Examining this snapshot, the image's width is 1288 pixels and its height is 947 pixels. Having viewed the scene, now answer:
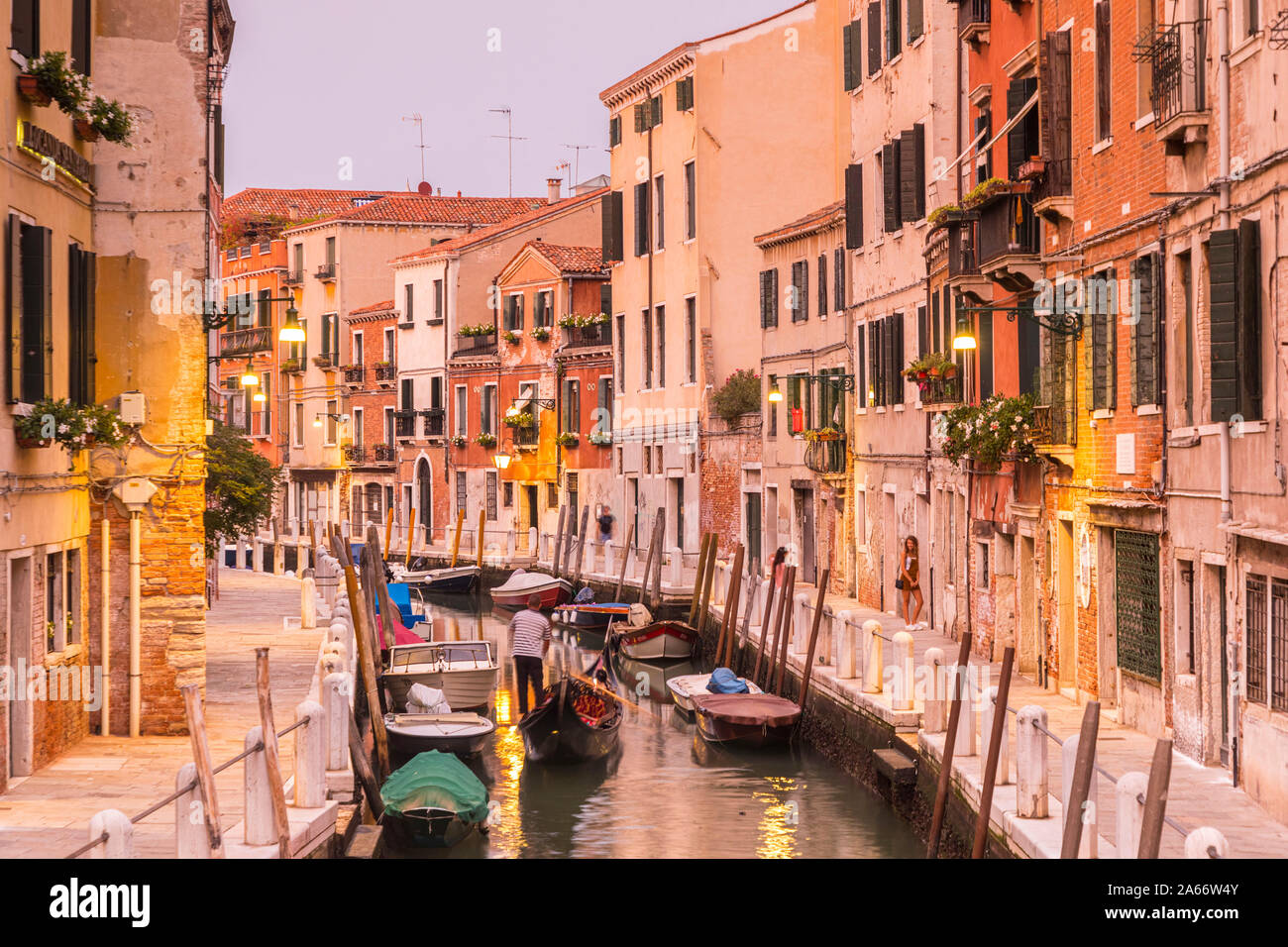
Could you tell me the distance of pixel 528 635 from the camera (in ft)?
70.9

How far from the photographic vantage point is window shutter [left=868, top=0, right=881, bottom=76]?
2611 centimetres

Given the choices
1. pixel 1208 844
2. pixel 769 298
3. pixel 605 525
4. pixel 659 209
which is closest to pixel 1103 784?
pixel 1208 844

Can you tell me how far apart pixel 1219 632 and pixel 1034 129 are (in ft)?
22.9

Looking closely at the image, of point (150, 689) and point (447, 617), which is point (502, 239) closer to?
point (447, 617)

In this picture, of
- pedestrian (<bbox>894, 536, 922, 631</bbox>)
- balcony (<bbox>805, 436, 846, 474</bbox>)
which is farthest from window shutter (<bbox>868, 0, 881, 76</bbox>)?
pedestrian (<bbox>894, 536, 922, 631</bbox>)

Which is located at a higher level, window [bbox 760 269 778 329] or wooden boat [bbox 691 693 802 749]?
window [bbox 760 269 778 329]

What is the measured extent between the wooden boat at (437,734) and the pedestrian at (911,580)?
694cm

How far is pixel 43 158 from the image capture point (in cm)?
1361

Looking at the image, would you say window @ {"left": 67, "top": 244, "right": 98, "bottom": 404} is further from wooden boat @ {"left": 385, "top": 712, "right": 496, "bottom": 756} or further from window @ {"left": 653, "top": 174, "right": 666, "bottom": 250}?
window @ {"left": 653, "top": 174, "right": 666, "bottom": 250}

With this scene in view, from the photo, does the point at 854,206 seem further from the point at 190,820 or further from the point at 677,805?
the point at 190,820

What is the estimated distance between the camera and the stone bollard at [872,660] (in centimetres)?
1795

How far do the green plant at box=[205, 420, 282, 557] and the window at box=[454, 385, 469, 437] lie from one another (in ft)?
75.4
